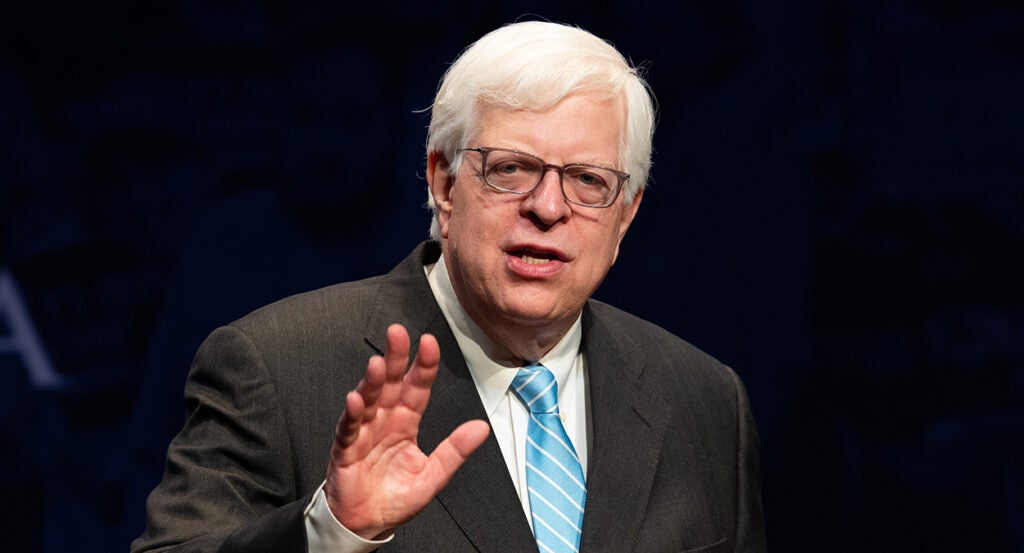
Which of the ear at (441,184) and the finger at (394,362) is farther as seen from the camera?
the ear at (441,184)

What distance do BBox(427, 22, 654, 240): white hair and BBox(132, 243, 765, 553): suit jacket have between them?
0.82 feet

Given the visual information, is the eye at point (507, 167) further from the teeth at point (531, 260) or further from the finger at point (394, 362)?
the finger at point (394, 362)

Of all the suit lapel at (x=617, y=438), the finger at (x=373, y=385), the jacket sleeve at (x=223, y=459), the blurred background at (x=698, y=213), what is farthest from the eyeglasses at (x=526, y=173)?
the blurred background at (x=698, y=213)

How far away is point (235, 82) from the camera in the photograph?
9.91 ft

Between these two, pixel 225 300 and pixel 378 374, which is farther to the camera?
pixel 225 300

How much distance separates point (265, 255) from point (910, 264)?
158 cm

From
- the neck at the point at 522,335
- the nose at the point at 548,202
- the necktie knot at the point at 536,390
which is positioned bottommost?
the necktie knot at the point at 536,390

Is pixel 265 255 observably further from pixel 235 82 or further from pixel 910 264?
pixel 910 264

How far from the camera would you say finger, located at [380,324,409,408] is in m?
1.36

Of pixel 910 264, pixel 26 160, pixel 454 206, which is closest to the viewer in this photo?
pixel 454 206

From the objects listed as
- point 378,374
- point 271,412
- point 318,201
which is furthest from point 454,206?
point 318,201

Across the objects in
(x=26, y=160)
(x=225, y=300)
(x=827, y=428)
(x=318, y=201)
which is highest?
(x=26, y=160)

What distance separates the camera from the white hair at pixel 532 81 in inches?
72.1

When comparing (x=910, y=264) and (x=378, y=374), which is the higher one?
(x=378, y=374)
